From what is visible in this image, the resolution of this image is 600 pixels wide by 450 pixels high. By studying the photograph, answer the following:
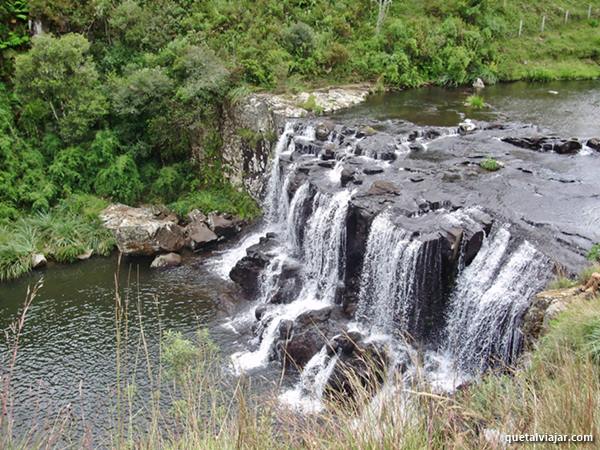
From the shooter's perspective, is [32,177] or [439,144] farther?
[32,177]

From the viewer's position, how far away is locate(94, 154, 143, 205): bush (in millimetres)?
27875

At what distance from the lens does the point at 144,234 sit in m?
25.3

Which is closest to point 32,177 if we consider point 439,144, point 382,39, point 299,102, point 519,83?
point 299,102

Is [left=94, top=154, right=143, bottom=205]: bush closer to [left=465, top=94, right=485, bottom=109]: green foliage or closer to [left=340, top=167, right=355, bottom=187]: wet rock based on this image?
[left=340, top=167, right=355, bottom=187]: wet rock

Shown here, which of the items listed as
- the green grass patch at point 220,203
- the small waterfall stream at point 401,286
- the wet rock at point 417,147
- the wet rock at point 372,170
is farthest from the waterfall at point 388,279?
the green grass patch at point 220,203

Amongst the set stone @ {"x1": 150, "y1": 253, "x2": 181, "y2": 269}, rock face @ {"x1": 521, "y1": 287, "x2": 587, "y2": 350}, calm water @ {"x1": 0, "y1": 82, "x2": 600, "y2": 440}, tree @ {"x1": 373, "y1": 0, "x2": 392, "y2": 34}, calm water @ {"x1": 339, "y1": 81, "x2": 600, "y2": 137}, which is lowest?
calm water @ {"x1": 0, "y1": 82, "x2": 600, "y2": 440}

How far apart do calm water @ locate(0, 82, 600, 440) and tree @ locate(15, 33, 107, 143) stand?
26.1ft

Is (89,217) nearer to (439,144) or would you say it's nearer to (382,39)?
(439,144)

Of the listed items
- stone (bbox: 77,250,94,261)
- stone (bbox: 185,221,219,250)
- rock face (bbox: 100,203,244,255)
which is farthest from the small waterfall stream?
stone (bbox: 77,250,94,261)

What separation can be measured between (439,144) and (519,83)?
17.3 meters

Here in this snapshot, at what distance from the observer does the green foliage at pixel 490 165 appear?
2148 centimetres

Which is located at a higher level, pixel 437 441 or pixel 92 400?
pixel 437 441

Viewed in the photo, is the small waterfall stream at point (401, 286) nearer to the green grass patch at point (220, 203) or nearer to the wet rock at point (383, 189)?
the wet rock at point (383, 189)

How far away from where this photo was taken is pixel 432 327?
57.0ft
